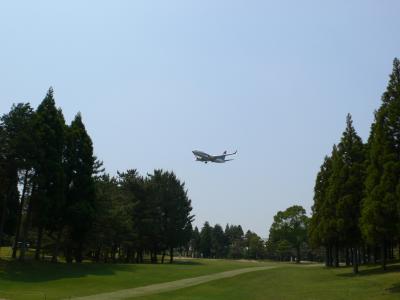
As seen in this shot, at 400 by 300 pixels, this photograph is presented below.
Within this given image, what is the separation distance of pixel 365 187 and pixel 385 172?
28.1ft

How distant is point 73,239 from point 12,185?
11.6m

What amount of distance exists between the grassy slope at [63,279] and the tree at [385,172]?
18.3 meters

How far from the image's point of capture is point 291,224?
114 meters

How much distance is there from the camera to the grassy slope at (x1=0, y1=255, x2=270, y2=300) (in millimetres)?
29953

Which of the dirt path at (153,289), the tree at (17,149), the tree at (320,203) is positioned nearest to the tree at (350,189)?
the tree at (320,203)

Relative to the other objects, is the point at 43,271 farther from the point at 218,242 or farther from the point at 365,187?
the point at 218,242

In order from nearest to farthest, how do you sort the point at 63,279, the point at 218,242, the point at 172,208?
the point at 63,279
the point at 172,208
the point at 218,242

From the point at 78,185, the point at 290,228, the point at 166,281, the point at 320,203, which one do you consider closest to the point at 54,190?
the point at 78,185

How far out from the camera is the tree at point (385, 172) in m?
31.7

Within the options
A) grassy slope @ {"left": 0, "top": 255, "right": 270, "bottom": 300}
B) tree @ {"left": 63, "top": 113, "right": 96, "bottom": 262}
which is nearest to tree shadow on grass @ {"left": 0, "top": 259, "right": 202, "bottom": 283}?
grassy slope @ {"left": 0, "top": 255, "right": 270, "bottom": 300}

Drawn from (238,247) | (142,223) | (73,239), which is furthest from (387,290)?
(238,247)

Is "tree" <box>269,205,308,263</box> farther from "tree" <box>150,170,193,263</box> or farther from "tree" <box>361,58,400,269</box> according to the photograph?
"tree" <box>361,58,400,269</box>

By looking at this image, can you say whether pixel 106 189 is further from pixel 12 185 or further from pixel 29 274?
pixel 29 274

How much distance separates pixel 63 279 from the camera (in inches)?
1491
